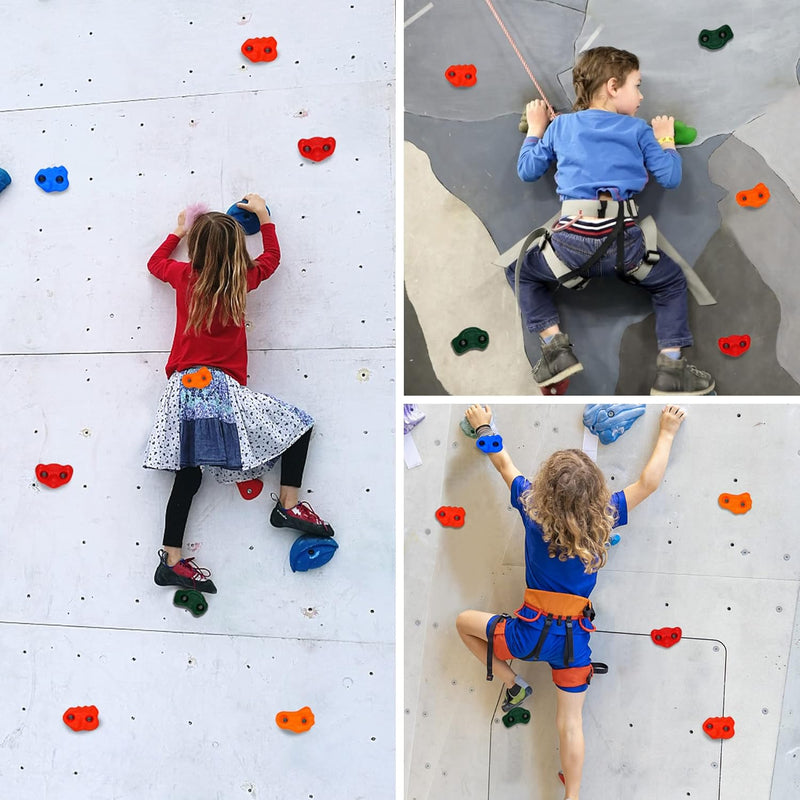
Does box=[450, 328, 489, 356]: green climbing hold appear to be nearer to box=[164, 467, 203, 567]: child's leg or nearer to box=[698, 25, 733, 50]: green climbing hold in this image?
box=[164, 467, 203, 567]: child's leg

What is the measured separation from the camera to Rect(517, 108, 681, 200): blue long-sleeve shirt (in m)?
2.02

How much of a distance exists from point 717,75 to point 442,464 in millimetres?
1264

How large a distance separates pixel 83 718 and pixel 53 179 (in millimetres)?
1476

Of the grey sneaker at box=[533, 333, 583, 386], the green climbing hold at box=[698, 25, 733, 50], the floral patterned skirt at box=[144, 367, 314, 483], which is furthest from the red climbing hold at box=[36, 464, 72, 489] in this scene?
the green climbing hold at box=[698, 25, 733, 50]

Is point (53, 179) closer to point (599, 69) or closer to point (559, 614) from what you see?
point (599, 69)

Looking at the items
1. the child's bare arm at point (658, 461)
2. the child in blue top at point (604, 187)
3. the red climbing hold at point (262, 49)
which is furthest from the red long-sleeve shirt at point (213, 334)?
the child's bare arm at point (658, 461)

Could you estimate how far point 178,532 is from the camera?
81.2 inches

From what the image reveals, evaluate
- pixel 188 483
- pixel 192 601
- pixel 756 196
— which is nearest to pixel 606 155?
pixel 756 196

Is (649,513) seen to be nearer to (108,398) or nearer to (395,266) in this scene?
(395,266)

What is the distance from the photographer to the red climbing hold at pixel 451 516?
211 centimetres

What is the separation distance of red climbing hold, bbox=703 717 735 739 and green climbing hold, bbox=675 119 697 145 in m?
1.50

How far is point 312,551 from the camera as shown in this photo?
203cm

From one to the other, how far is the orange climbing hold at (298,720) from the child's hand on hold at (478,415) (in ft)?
2.82

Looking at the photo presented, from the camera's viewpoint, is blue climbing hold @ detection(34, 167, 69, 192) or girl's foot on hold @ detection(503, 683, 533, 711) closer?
girl's foot on hold @ detection(503, 683, 533, 711)
